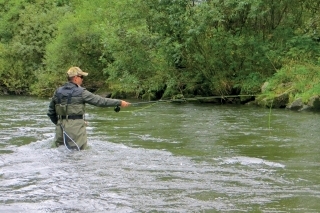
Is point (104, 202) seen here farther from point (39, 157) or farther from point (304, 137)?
point (304, 137)

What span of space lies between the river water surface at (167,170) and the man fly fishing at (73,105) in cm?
25

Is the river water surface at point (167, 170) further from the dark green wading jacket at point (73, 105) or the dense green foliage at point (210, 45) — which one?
the dense green foliage at point (210, 45)

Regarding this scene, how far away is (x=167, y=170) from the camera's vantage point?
7824 millimetres

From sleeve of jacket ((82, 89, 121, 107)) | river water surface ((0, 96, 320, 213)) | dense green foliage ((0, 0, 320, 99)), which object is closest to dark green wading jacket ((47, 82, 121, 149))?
sleeve of jacket ((82, 89, 121, 107))

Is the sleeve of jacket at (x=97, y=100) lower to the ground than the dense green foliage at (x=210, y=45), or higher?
lower

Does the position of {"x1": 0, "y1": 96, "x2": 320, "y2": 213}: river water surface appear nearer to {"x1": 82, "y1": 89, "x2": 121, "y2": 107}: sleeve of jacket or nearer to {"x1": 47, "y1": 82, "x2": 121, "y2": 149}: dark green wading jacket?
{"x1": 47, "y1": 82, "x2": 121, "y2": 149}: dark green wading jacket

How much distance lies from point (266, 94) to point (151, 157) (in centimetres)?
1294

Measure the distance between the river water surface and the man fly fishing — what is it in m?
0.25

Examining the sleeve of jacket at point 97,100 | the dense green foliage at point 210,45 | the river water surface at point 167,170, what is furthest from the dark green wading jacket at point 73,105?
the dense green foliage at point 210,45

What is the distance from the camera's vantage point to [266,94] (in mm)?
21172

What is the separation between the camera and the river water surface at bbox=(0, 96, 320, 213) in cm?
596

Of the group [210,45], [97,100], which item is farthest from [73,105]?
[210,45]

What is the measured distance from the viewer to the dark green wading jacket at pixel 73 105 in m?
8.98

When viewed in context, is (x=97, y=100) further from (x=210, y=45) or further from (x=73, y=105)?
(x=210, y=45)
